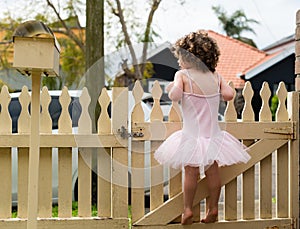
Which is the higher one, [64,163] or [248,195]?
[64,163]

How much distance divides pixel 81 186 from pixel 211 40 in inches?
54.3

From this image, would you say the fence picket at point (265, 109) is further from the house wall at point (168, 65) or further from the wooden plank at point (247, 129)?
the house wall at point (168, 65)

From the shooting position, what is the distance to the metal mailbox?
2.59 meters

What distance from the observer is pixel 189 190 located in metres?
3.54

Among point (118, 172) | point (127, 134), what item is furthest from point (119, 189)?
point (127, 134)

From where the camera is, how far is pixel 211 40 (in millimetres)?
3631

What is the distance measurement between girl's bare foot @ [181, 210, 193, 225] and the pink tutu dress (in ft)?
1.11

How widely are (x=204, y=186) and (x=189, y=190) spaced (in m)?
0.23

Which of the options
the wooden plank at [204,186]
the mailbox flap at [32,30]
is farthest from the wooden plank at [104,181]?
the mailbox flap at [32,30]

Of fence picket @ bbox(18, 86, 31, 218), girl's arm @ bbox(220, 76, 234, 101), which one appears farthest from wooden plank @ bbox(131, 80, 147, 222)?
fence picket @ bbox(18, 86, 31, 218)

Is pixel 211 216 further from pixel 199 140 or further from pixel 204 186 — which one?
pixel 199 140

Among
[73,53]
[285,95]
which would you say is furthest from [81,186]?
[73,53]

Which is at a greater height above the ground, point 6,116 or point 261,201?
point 6,116

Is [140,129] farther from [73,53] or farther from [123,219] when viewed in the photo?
[73,53]
